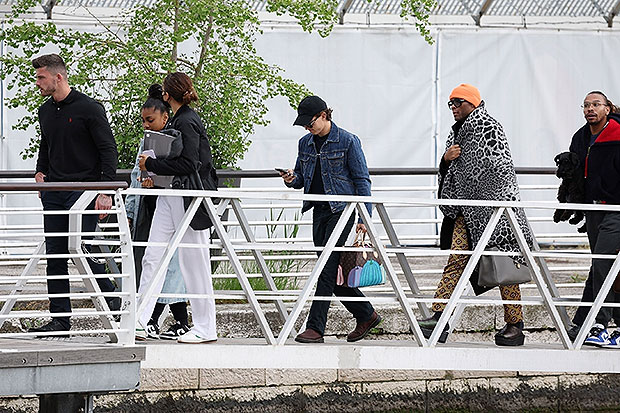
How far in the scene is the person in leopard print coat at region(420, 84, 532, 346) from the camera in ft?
22.6

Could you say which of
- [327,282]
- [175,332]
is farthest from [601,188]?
[175,332]

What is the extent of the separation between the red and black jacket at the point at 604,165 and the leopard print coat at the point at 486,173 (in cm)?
61

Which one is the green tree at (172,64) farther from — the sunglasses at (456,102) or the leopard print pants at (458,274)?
the leopard print pants at (458,274)

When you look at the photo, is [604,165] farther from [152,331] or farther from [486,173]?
[152,331]

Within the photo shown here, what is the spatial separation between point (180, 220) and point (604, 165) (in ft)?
8.14

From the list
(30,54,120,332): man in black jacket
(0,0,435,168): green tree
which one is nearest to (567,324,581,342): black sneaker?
(30,54,120,332): man in black jacket

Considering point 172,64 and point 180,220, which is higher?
point 172,64

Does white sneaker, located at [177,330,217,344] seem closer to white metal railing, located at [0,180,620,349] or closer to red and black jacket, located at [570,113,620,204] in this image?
white metal railing, located at [0,180,620,349]

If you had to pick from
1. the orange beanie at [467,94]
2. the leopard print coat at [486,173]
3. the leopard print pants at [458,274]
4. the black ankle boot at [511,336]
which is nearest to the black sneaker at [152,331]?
the leopard print pants at [458,274]

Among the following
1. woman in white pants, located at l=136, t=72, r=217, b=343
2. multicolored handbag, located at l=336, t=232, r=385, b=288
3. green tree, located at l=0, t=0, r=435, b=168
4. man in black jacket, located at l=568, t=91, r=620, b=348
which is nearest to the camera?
woman in white pants, located at l=136, t=72, r=217, b=343

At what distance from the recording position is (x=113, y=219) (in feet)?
30.9

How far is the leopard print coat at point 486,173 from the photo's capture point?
271 inches

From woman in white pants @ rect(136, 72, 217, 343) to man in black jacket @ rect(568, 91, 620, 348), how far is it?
87.5 inches

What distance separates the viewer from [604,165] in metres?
7.27
